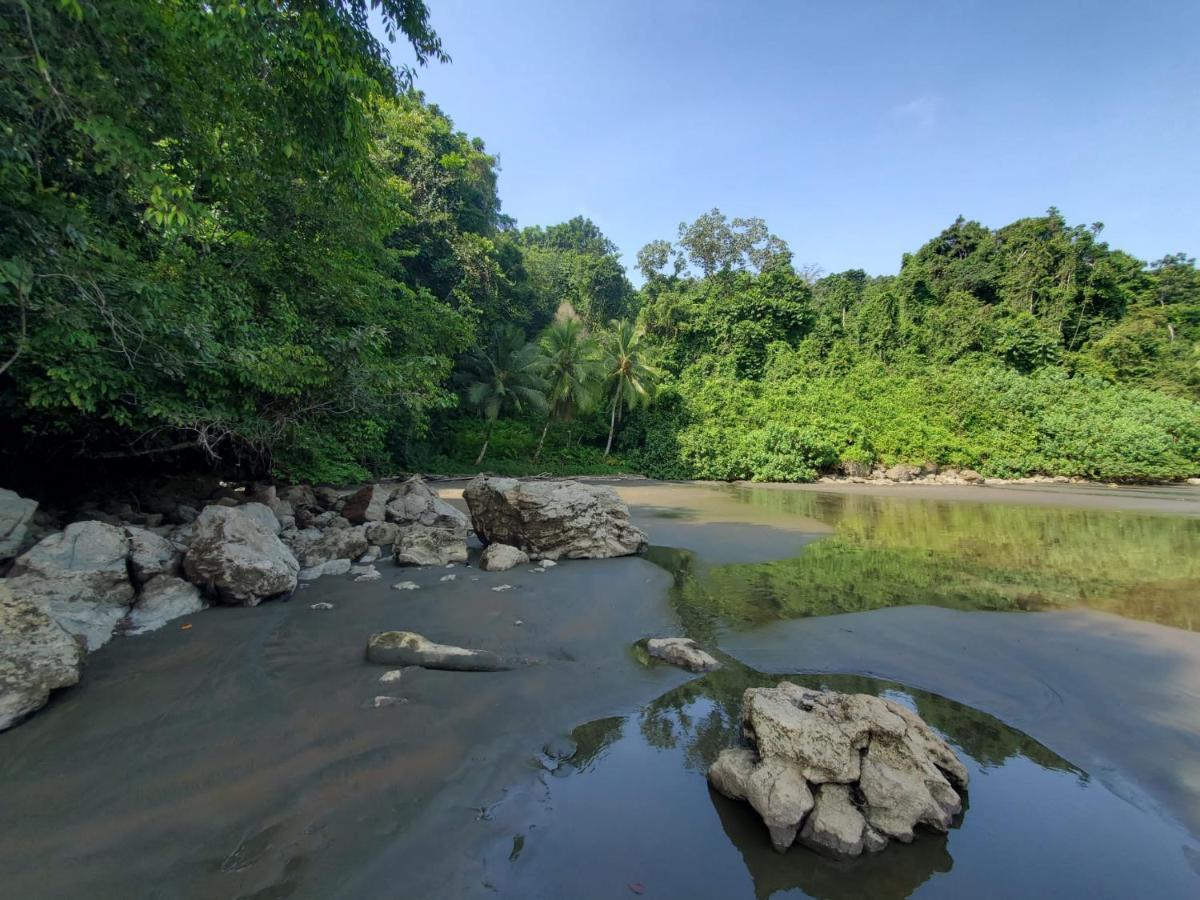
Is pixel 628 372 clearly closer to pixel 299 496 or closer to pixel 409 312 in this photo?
pixel 409 312

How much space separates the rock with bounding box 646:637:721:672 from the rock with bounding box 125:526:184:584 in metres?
5.18

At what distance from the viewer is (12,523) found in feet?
16.5

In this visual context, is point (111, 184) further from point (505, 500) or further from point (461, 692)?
point (461, 692)

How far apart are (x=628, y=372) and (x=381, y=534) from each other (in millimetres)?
23000

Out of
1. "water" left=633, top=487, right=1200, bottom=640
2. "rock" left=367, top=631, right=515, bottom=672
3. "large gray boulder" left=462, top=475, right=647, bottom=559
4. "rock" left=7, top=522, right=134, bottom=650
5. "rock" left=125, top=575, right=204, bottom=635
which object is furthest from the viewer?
"large gray boulder" left=462, top=475, right=647, bottom=559

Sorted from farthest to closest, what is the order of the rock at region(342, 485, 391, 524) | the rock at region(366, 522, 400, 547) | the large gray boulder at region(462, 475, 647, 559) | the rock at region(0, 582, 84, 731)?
the rock at region(342, 485, 391, 524) < the rock at region(366, 522, 400, 547) < the large gray boulder at region(462, 475, 647, 559) < the rock at region(0, 582, 84, 731)

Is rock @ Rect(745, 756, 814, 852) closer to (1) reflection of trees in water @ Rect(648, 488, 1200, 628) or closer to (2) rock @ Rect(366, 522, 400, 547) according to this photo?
(1) reflection of trees in water @ Rect(648, 488, 1200, 628)

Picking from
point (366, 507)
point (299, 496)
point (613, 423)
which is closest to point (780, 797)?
point (366, 507)

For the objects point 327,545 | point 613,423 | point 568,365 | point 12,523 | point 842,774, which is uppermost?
point 568,365

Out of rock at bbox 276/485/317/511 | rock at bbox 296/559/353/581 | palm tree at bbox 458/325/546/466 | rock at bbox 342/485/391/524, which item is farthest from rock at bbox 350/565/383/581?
palm tree at bbox 458/325/546/466

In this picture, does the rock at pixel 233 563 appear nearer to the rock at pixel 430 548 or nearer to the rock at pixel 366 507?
the rock at pixel 430 548

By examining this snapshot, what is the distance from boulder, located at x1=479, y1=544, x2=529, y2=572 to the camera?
302 inches

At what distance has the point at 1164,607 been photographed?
6250mm

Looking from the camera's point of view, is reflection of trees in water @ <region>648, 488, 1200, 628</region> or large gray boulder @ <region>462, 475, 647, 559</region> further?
large gray boulder @ <region>462, 475, 647, 559</region>
